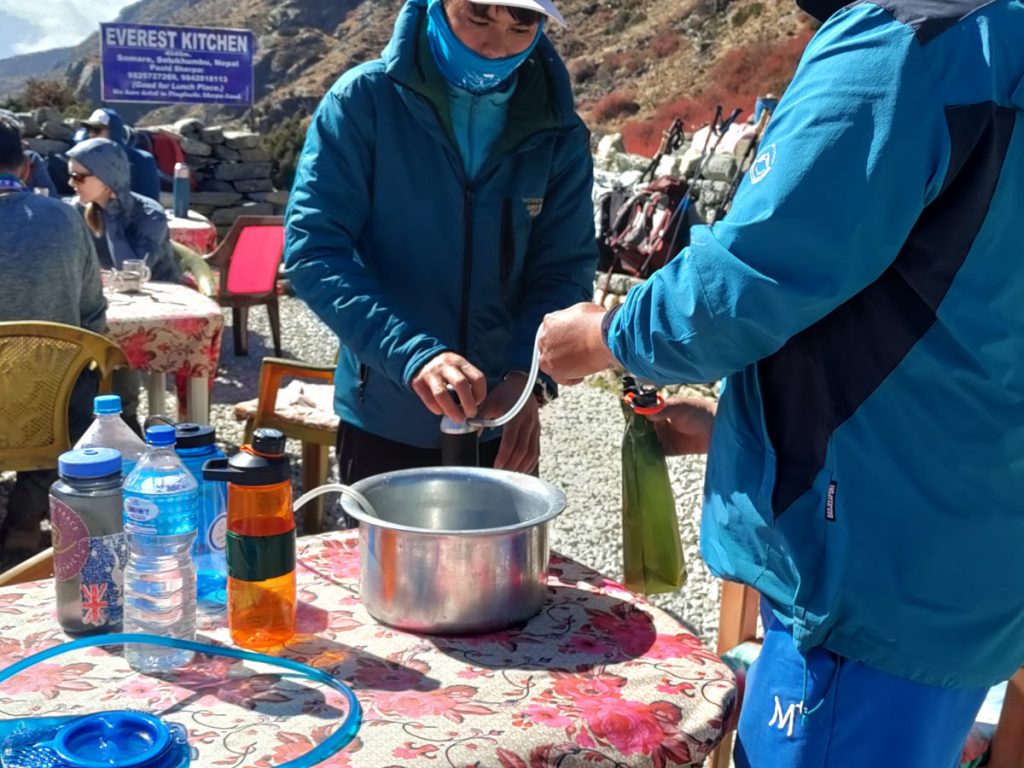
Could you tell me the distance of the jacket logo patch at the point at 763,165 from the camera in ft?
3.68

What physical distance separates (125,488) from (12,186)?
108 inches

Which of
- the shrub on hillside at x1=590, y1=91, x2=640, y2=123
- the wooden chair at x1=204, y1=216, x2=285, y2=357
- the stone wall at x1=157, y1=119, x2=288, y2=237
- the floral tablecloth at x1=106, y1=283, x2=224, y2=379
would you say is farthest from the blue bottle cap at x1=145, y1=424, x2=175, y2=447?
the shrub on hillside at x1=590, y1=91, x2=640, y2=123

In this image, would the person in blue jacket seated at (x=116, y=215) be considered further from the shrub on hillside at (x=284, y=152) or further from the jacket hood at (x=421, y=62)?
the shrub on hillside at (x=284, y=152)

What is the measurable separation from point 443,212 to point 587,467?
152 inches

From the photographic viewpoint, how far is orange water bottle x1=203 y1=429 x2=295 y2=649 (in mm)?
1290

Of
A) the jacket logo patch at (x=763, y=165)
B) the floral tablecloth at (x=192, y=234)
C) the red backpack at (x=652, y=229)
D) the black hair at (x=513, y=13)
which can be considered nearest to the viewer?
the jacket logo patch at (x=763, y=165)

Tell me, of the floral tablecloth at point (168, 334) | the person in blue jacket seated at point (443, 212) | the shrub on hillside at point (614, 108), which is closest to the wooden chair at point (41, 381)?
the floral tablecloth at point (168, 334)

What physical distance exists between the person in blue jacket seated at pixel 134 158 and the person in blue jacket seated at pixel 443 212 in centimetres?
670

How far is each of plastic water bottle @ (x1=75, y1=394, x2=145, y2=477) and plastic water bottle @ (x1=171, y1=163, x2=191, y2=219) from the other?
6.85 meters

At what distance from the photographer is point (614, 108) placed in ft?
98.2

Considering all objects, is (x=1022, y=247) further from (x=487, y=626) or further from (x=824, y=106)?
(x=487, y=626)

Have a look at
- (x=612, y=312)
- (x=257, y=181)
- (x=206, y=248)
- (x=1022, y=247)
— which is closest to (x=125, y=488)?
(x=612, y=312)

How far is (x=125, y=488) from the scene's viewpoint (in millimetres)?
1293

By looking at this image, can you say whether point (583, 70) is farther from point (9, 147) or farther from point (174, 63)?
point (9, 147)
